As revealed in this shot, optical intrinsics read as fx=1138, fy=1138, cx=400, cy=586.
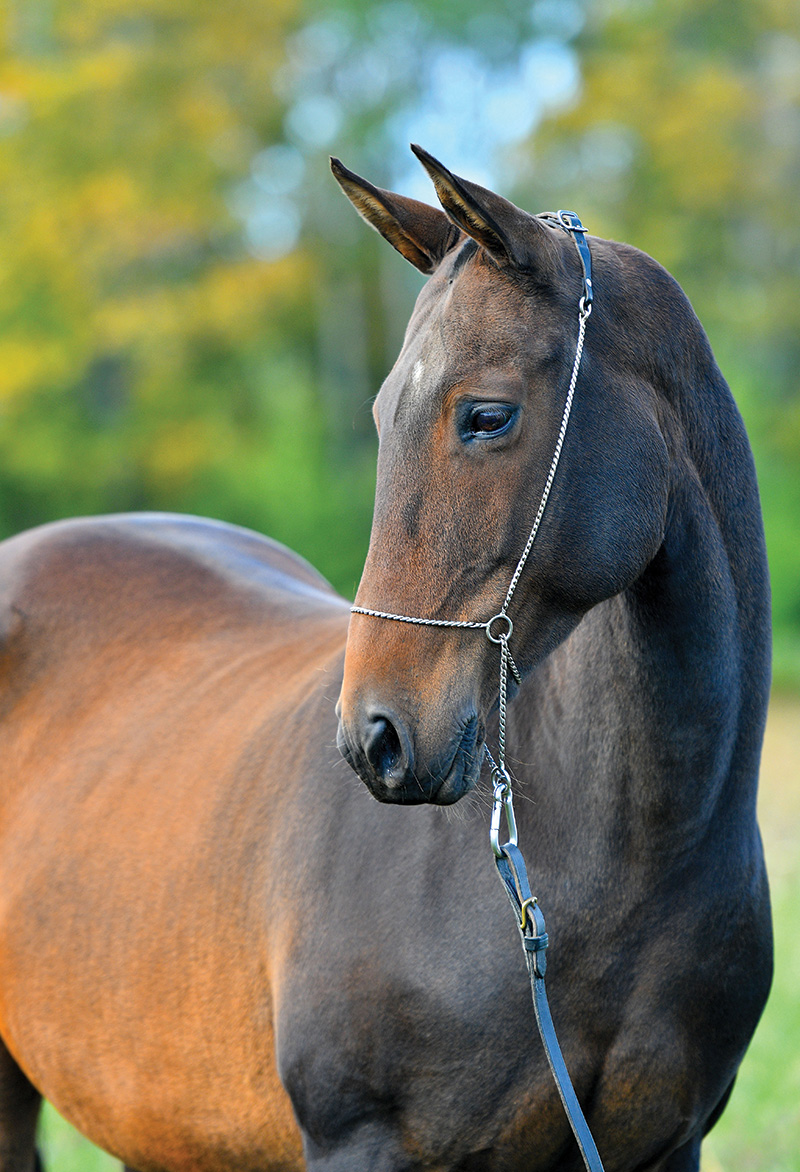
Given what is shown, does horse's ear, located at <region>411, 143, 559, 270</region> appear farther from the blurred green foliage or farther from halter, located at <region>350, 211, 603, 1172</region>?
the blurred green foliage

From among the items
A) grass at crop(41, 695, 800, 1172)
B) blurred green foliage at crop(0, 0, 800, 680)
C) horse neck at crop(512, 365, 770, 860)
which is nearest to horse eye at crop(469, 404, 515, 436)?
horse neck at crop(512, 365, 770, 860)

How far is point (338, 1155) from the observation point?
86.7 inches

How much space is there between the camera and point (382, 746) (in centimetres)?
179

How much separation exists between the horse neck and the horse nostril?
1.71 feet

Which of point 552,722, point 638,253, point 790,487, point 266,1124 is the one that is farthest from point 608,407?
point 790,487

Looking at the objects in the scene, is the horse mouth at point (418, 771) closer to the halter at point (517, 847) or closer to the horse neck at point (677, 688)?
the halter at point (517, 847)

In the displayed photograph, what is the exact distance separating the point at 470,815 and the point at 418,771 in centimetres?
46

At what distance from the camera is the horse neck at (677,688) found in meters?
2.10

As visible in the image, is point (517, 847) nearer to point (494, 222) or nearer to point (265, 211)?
point (494, 222)

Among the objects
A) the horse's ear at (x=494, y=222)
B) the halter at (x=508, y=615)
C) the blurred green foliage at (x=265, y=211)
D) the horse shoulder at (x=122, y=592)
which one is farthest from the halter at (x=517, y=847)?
the blurred green foliage at (x=265, y=211)

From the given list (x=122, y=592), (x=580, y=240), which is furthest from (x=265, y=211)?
(x=580, y=240)

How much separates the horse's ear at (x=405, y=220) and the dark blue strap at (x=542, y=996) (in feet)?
3.62

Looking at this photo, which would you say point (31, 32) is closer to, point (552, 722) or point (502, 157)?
point (502, 157)

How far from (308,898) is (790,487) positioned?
1656 centimetres
